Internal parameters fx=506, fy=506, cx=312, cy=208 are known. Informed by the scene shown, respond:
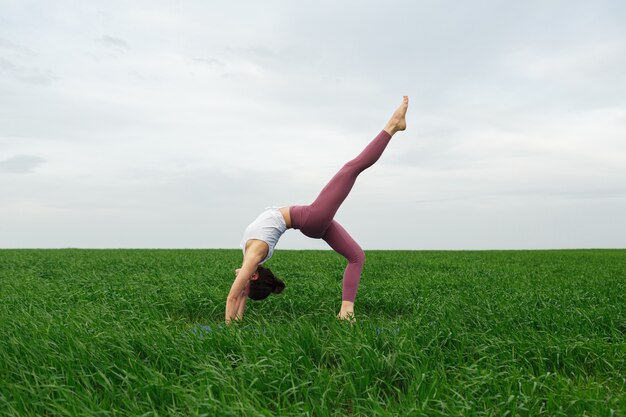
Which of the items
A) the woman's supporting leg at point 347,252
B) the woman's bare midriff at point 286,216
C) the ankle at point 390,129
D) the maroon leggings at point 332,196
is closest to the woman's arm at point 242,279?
the woman's bare midriff at point 286,216

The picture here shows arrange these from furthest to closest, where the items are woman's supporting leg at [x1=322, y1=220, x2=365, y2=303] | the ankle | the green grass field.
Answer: woman's supporting leg at [x1=322, y1=220, x2=365, y2=303]
the ankle
the green grass field

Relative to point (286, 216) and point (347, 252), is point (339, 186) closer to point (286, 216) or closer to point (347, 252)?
point (286, 216)

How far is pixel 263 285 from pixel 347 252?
1185mm

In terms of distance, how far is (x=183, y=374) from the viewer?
4094 millimetres

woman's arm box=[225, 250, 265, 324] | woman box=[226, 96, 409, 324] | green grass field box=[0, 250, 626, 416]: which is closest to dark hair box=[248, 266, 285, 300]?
woman box=[226, 96, 409, 324]

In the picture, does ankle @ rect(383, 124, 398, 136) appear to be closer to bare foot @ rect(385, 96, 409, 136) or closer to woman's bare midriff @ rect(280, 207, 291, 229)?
bare foot @ rect(385, 96, 409, 136)

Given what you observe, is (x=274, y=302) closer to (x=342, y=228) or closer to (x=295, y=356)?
(x=342, y=228)

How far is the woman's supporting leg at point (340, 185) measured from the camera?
5996mm

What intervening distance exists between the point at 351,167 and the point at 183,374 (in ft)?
10.0

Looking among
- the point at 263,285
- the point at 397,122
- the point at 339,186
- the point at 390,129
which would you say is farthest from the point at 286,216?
the point at 397,122

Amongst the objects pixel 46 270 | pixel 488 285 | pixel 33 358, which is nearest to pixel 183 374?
pixel 33 358

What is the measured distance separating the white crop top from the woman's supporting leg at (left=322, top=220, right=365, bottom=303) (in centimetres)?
67

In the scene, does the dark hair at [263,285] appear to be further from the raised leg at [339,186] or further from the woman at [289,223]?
the raised leg at [339,186]

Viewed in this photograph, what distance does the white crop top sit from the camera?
19.7ft
